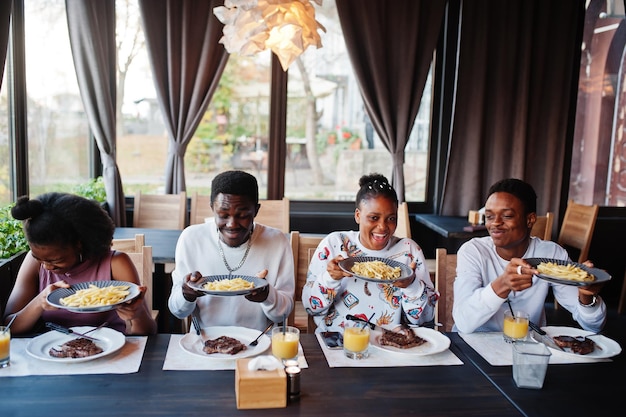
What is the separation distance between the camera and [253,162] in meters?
5.09

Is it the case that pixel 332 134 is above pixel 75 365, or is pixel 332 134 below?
above

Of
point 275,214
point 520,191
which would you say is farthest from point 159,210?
point 520,191

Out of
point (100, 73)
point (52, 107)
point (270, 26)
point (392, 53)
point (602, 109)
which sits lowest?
point (52, 107)

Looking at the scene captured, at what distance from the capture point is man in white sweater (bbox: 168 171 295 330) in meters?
2.09

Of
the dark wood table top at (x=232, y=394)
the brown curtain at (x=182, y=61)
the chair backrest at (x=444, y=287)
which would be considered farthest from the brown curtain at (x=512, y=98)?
the dark wood table top at (x=232, y=394)

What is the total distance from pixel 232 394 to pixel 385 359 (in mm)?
511

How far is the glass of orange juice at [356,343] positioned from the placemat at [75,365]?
24.5 inches

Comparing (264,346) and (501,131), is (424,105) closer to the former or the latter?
(501,131)

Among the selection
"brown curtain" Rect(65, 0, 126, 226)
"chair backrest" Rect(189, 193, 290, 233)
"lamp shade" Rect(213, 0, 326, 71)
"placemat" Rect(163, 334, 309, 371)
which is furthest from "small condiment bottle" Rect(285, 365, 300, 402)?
"brown curtain" Rect(65, 0, 126, 226)

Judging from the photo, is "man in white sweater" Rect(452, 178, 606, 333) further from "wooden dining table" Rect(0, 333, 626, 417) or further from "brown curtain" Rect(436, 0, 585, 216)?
"brown curtain" Rect(436, 0, 585, 216)

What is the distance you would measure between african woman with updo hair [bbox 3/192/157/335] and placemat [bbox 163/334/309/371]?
212 millimetres

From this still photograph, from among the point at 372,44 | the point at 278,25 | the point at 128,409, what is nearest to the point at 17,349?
the point at 128,409

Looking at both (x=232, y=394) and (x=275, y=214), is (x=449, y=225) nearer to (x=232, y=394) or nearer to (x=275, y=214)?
(x=275, y=214)

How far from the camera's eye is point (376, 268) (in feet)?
6.59
